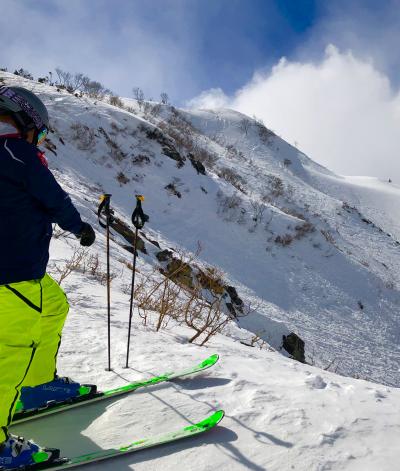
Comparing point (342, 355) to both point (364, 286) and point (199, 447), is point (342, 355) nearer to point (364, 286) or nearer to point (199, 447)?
point (364, 286)

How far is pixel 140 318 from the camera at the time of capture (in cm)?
409

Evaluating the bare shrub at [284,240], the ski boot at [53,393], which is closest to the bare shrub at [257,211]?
the bare shrub at [284,240]

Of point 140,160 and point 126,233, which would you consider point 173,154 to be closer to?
point 140,160

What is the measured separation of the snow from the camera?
183 cm

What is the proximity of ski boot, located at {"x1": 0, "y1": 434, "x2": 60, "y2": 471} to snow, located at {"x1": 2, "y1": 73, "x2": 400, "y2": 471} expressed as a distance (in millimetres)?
179

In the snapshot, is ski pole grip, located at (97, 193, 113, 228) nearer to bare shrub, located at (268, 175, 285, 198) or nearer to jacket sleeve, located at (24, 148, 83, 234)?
jacket sleeve, located at (24, 148, 83, 234)

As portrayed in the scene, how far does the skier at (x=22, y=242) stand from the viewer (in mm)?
1658

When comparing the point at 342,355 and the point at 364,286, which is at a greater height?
the point at 364,286

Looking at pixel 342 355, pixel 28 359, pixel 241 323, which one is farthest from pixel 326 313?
pixel 28 359

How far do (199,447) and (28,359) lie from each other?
2.89 ft

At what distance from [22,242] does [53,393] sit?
104cm

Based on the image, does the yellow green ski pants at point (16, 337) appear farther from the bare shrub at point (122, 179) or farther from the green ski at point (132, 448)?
the bare shrub at point (122, 179)

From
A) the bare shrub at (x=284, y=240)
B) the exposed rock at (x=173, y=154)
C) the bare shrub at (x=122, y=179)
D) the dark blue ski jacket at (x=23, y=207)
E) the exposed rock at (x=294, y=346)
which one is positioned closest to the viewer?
the dark blue ski jacket at (x=23, y=207)

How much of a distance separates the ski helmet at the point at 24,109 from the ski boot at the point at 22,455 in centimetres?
143
